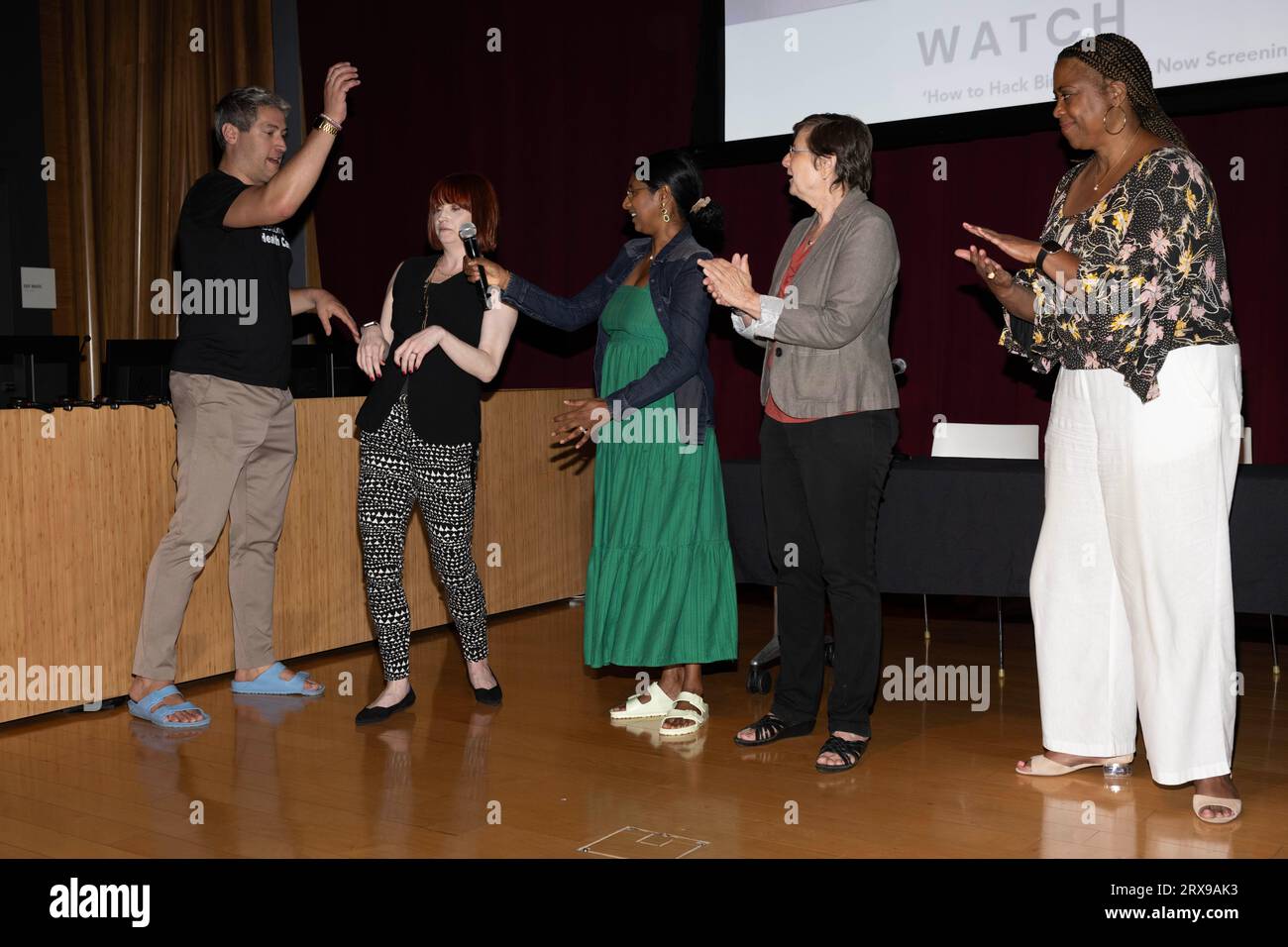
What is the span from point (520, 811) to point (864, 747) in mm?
939

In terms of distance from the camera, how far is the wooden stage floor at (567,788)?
249 cm

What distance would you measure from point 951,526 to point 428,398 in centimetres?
167

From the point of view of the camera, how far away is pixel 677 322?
3207 mm

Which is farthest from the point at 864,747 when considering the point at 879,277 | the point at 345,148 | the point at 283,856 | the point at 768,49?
the point at 345,148

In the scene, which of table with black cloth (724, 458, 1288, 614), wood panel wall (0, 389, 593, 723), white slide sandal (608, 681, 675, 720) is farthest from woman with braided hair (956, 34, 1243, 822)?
wood panel wall (0, 389, 593, 723)

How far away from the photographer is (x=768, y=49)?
534 centimetres

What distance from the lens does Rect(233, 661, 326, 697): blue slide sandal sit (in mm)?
3783

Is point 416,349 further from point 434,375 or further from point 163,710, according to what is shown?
point 163,710

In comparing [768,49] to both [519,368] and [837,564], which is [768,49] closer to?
[519,368]

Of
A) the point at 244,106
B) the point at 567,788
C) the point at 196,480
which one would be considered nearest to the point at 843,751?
the point at 567,788

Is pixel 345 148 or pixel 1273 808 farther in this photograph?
pixel 345 148

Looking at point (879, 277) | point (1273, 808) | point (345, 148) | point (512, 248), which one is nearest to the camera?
point (1273, 808)

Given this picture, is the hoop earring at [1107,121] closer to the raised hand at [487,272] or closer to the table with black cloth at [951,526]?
the table with black cloth at [951,526]

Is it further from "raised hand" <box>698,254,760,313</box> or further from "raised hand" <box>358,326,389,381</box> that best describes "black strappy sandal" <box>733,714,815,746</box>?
"raised hand" <box>358,326,389,381</box>
